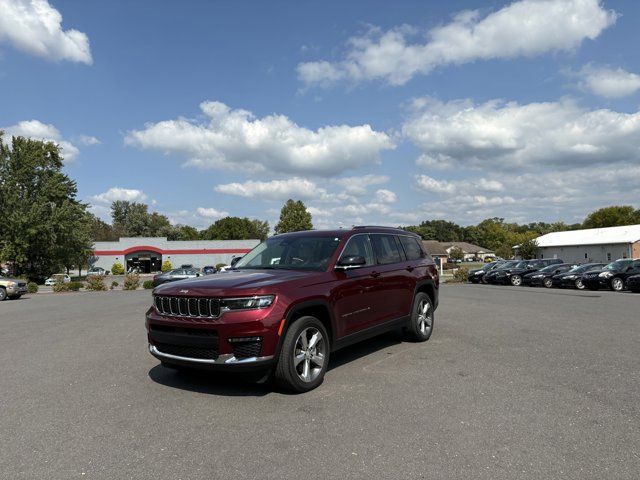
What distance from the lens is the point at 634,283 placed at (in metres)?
21.5

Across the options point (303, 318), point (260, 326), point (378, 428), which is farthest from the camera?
point (303, 318)

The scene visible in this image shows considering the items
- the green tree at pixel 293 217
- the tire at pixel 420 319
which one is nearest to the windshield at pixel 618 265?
the tire at pixel 420 319

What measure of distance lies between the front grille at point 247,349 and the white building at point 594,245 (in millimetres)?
61629

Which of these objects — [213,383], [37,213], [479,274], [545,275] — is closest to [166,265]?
Answer: [37,213]

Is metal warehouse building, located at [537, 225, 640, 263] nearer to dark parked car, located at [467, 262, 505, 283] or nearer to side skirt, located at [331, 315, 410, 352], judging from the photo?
dark parked car, located at [467, 262, 505, 283]

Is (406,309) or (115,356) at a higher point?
(406,309)

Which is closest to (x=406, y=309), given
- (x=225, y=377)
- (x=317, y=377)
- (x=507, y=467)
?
(x=317, y=377)

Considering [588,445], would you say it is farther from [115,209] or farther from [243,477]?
[115,209]

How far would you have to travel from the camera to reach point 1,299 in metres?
23.1

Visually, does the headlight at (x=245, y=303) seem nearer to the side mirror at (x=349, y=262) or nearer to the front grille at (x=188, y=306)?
the front grille at (x=188, y=306)

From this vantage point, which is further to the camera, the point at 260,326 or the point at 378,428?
the point at 260,326

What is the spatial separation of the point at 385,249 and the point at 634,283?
19223mm

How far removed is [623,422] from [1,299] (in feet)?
85.3

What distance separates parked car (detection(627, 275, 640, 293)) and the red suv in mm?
18936
